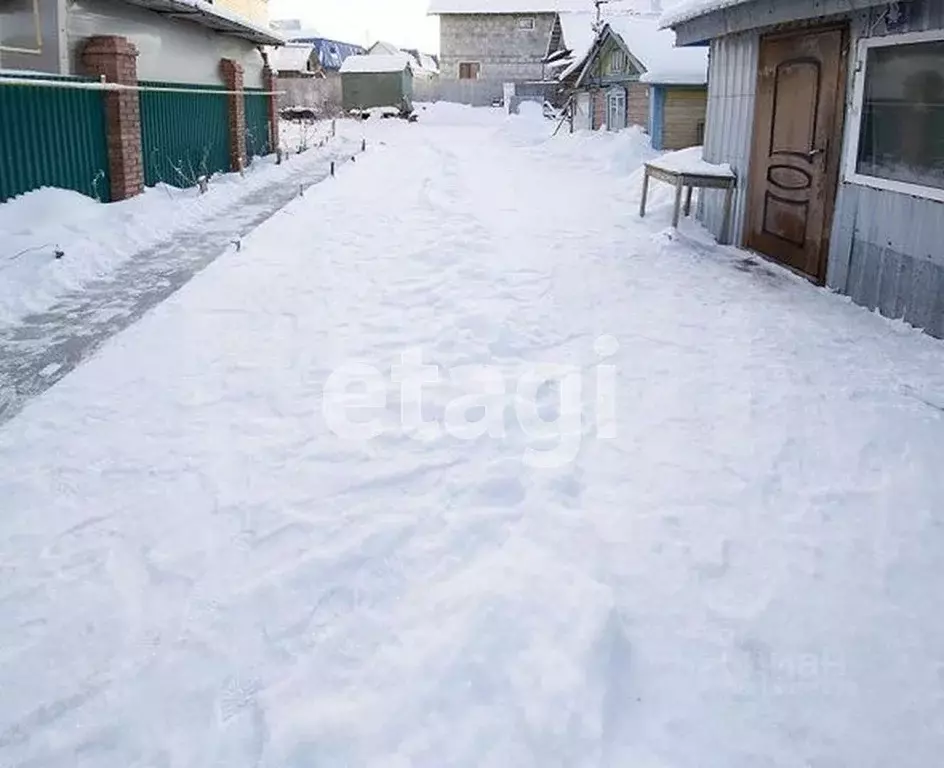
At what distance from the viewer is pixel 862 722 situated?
243cm

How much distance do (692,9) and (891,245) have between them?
3.93m

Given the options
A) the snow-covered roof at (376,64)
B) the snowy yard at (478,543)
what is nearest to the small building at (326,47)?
the snow-covered roof at (376,64)

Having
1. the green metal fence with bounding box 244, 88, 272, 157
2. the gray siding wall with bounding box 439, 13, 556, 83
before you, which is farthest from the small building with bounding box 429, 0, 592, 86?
the green metal fence with bounding box 244, 88, 272, 157

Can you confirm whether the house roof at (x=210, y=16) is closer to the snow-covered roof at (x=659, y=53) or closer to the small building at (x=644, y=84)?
the small building at (x=644, y=84)

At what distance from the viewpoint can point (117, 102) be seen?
10.0 m

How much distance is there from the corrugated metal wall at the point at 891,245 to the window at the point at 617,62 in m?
17.9

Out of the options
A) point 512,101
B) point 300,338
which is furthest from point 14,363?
point 512,101

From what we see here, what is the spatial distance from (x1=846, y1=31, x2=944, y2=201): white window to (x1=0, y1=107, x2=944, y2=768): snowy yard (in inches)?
41.7

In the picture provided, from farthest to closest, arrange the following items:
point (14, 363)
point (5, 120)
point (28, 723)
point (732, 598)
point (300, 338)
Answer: point (5, 120) < point (300, 338) < point (14, 363) < point (732, 598) < point (28, 723)

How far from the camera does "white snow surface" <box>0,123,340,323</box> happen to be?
6613 mm

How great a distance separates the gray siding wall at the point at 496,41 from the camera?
5175 centimetres

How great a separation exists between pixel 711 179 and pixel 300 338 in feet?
17.5

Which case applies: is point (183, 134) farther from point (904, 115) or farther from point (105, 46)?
point (904, 115)

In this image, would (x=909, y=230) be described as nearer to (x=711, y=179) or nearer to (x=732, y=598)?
(x=711, y=179)
